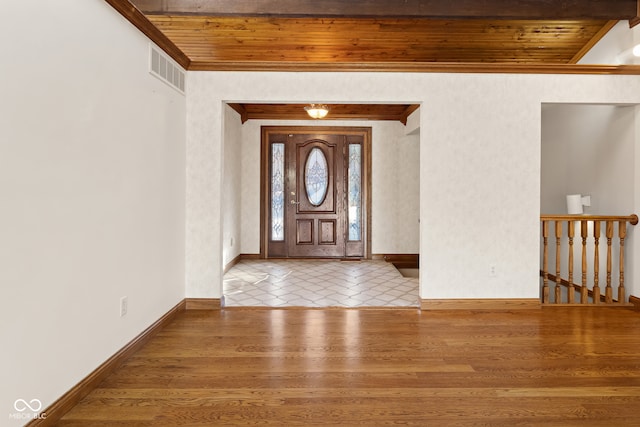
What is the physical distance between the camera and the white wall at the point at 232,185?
5.99 m

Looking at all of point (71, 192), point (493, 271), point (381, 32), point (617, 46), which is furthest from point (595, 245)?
point (71, 192)

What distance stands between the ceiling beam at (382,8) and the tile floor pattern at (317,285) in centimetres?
278

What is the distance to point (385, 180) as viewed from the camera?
7152 mm

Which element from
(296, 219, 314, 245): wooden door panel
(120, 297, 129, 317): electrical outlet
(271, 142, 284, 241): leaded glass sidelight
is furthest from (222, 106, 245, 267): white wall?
(120, 297, 129, 317): electrical outlet

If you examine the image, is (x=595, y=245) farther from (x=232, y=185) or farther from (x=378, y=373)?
(x=232, y=185)

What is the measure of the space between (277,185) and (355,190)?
1323 mm

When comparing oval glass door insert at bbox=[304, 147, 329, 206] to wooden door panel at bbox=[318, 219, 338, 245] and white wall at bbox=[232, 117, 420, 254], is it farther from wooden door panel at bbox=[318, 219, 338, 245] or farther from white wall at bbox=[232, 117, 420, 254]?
white wall at bbox=[232, 117, 420, 254]

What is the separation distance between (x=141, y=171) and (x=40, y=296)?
1.29 m

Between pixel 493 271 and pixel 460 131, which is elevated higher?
pixel 460 131

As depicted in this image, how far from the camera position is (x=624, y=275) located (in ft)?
14.2

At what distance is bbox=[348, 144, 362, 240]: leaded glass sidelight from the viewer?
7.21 m

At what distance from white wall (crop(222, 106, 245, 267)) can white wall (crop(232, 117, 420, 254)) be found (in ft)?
0.51

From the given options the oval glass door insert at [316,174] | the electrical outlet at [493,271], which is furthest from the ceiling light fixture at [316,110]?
the electrical outlet at [493,271]

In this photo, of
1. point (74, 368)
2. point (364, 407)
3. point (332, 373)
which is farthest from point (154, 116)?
point (364, 407)
